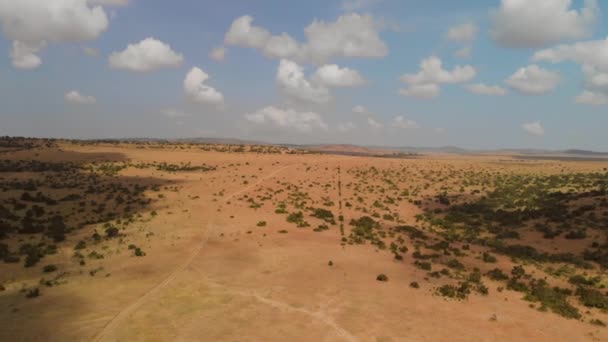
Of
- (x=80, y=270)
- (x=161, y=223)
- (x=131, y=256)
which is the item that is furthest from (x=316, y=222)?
(x=80, y=270)

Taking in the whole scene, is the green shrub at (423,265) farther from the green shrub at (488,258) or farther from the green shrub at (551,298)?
the green shrub at (551,298)

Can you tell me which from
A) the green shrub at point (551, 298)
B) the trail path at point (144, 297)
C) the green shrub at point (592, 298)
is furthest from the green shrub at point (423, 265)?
the trail path at point (144, 297)

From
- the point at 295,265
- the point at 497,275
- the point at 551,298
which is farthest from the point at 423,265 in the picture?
the point at 295,265

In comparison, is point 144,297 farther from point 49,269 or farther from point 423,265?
point 423,265

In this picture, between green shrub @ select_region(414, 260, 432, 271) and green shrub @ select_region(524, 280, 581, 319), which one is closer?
green shrub @ select_region(524, 280, 581, 319)

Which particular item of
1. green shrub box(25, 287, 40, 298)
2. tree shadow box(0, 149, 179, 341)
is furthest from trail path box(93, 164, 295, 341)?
green shrub box(25, 287, 40, 298)

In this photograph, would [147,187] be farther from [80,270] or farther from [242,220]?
[80,270]

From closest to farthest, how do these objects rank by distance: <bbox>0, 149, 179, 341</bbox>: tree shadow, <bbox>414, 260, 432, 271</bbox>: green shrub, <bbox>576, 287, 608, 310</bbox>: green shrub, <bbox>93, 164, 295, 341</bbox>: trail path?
<bbox>93, 164, 295, 341</bbox>: trail path < <bbox>0, 149, 179, 341</bbox>: tree shadow < <bbox>576, 287, 608, 310</bbox>: green shrub < <bbox>414, 260, 432, 271</bbox>: green shrub

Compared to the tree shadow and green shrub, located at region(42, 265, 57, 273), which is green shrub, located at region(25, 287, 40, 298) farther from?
green shrub, located at region(42, 265, 57, 273)
